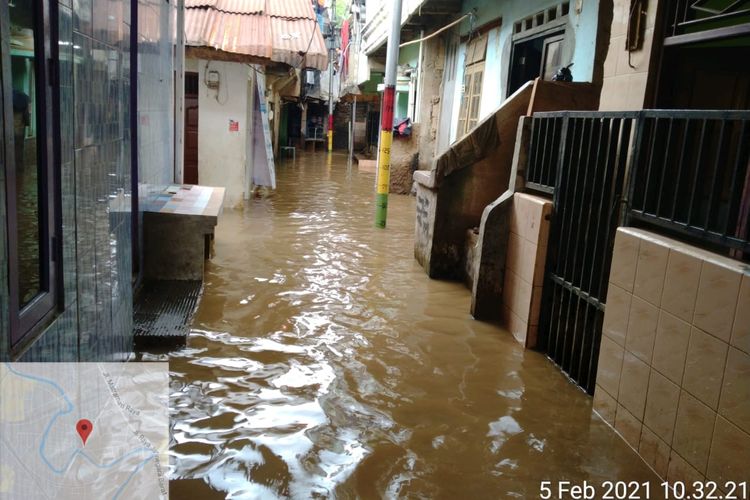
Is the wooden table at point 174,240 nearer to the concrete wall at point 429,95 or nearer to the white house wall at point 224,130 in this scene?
the white house wall at point 224,130

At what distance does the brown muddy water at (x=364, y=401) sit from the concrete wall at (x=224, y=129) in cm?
435

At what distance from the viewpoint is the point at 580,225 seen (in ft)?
15.2

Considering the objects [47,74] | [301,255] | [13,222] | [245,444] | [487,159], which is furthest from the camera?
[301,255]

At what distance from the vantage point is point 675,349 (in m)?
3.26

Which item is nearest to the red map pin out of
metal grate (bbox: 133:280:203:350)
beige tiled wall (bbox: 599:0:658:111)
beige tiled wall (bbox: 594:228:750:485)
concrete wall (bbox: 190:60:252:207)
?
metal grate (bbox: 133:280:203:350)

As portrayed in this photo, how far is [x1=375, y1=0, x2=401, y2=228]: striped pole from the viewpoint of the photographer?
10.7 meters

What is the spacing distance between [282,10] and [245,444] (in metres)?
10.5

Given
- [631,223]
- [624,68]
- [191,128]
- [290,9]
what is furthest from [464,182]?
[290,9]

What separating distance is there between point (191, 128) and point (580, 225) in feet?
27.4

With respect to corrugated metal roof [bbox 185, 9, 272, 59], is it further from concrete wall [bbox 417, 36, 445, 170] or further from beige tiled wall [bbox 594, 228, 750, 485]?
beige tiled wall [bbox 594, 228, 750, 485]

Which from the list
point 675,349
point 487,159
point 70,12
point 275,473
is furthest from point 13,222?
point 487,159

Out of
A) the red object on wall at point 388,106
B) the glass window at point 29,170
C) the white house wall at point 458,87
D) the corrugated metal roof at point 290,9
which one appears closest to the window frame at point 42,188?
the glass window at point 29,170

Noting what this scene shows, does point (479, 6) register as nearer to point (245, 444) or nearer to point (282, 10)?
point (282, 10)

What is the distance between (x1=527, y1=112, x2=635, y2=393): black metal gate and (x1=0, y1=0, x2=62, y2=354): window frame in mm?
3272
